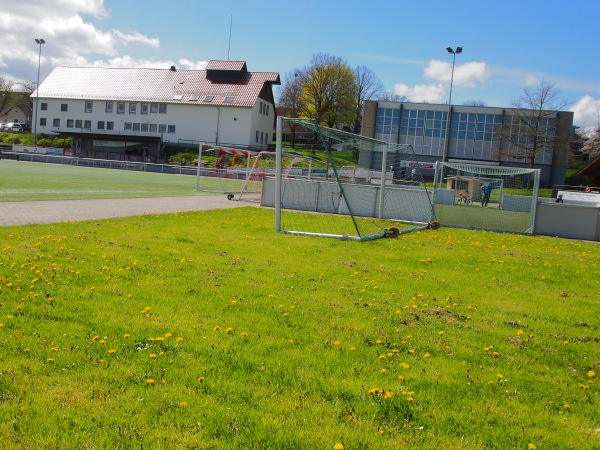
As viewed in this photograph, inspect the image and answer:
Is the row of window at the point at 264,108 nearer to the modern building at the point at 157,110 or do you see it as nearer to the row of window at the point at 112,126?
the modern building at the point at 157,110

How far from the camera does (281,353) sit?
4.79 metres

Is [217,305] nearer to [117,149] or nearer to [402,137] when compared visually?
[402,137]

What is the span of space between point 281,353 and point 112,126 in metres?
74.5

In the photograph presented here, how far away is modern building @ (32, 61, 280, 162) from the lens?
7081 cm

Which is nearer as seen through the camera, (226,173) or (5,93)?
(226,173)

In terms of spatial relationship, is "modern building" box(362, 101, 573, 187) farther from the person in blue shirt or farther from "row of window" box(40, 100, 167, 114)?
the person in blue shirt

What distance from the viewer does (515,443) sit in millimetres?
3518

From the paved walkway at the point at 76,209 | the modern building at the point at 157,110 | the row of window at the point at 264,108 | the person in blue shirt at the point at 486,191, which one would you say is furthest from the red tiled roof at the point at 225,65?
the paved walkway at the point at 76,209

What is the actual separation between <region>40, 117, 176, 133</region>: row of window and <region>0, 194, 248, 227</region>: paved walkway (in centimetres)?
5367

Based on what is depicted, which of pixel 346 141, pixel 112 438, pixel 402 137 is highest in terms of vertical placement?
pixel 402 137

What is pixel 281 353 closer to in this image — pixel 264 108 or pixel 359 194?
pixel 359 194

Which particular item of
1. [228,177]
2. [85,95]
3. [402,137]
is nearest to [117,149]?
[85,95]

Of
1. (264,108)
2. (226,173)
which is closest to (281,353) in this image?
(226,173)

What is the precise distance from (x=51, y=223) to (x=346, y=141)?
7863 millimetres
